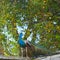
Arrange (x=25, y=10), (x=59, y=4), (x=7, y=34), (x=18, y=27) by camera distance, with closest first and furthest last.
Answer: (x=59, y=4), (x=25, y=10), (x=18, y=27), (x=7, y=34)

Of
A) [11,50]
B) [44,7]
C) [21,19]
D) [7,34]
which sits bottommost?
[11,50]

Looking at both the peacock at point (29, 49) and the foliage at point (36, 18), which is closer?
the peacock at point (29, 49)

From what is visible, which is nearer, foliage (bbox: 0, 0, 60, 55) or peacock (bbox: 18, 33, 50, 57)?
peacock (bbox: 18, 33, 50, 57)

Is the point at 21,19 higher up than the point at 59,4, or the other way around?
the point at 59,4

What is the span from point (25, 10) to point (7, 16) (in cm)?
82

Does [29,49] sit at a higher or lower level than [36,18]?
higher

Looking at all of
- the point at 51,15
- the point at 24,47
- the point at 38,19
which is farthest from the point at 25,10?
the point at 24,47

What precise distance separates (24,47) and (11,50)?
6159mm

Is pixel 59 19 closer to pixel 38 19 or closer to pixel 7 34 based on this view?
pixel 38 19

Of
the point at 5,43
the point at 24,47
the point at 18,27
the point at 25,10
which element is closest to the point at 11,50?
the point at 5,43

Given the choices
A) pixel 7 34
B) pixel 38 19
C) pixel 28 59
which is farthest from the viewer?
pixel 7 34

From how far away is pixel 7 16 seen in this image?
8125 millimetres

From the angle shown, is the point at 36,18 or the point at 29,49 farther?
the point at 36,18

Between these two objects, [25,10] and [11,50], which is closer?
[25,10]
